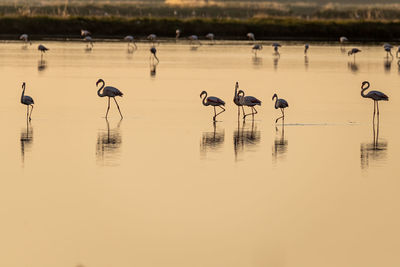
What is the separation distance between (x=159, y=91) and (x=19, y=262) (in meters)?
17.2

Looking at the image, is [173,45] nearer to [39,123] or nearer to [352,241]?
[39,123]

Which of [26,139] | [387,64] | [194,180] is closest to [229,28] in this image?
[387,64]

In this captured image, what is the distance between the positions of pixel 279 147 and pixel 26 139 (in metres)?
4.30

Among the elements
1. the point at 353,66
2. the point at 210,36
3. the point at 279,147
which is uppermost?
the point at 210,36

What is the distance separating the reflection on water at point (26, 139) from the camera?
→ 1559 cm

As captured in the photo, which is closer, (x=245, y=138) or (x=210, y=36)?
(x=245, y=138)

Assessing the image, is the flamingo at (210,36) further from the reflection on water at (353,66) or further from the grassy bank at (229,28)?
the reflection on water at (353,66)

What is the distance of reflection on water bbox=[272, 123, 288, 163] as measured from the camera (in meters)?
15.5

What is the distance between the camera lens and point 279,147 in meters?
16.4

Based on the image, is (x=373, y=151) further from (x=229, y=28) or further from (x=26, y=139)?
(x=229, y=28)

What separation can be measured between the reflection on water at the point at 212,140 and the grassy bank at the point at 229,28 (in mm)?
39635

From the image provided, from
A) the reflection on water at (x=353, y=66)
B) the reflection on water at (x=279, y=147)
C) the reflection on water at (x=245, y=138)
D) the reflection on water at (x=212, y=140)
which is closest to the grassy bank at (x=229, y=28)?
the reflection on water at (x=353, y=66)

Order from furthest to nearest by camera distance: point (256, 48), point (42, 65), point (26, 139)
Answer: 1. point (256, 48)
2. point (42, 65)
3. point (26, 139)

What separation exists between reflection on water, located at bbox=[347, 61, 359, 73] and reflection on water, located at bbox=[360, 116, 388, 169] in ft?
60.0
